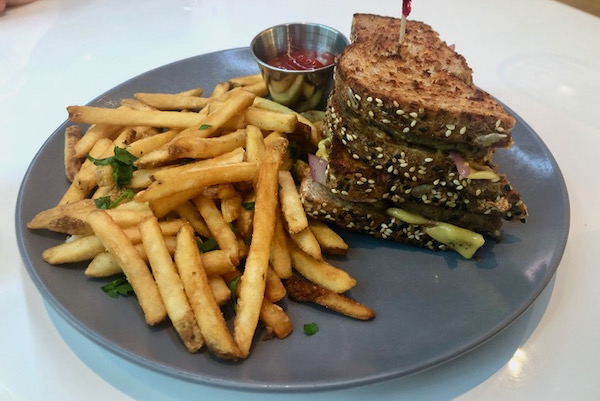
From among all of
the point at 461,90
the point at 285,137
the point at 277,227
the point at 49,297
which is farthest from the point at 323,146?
the point at 49,297

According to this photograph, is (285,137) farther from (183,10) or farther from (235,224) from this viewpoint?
(183,10)

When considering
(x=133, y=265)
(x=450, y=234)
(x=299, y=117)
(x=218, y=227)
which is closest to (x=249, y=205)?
(x=218, y=227)

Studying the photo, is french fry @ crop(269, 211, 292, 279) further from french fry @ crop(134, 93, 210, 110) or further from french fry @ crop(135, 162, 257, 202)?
french fry @ crop(134, 93, 210, 110)

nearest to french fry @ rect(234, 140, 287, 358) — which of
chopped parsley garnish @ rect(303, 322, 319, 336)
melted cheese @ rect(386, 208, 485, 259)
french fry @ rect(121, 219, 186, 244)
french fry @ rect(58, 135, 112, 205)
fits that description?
chopped parsley garnish @ rect(303, 322, 319, 336)

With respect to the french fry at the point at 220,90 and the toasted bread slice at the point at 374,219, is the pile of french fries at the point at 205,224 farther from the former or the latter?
the french fry at the point at 220,90

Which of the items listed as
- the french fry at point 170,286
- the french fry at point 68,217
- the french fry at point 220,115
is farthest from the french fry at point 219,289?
the french fry at point 220,115
